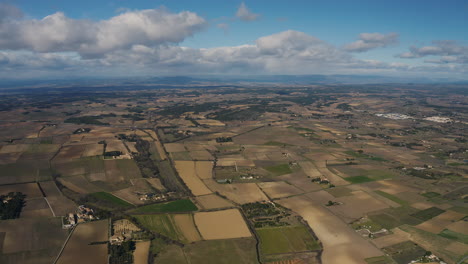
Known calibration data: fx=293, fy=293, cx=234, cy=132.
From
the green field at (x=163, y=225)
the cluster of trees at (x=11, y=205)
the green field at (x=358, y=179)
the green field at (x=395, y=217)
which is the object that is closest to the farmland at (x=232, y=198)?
the green field at (x=395, y=217)

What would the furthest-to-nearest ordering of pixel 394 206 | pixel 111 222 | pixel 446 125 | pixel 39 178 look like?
pixel 446 125 < pixel 39 178 < pixel 394 206 < pixel 111 222

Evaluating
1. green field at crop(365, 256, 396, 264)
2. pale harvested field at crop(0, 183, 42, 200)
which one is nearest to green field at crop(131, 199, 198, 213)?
pale harvested field at crop(0, 183, 42, 200)

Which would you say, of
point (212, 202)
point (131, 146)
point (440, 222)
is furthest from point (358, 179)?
point (131, 146)

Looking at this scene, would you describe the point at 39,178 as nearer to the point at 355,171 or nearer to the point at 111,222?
the point at 111,222

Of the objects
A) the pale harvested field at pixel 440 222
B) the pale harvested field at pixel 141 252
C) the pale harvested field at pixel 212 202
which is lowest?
the pale harvested field at pixel 440 222

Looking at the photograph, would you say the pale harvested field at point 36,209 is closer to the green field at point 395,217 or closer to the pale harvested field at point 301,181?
the pale harvested field at point 301,181

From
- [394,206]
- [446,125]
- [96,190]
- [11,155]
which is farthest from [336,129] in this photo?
[11,155]
